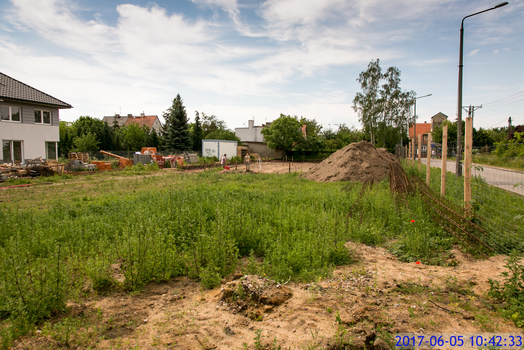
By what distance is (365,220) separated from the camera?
748 cm

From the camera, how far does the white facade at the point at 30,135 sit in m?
22.6

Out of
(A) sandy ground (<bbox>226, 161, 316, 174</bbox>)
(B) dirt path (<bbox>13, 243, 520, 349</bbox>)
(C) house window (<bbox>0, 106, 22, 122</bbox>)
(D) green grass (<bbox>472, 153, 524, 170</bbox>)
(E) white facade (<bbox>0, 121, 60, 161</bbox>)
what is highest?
(C) house window (<bbox>0, 106, 22, 122</bbox>)

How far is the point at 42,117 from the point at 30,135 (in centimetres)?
205

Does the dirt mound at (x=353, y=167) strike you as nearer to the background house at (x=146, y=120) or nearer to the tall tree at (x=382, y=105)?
the tall tree at (x=382, y=105)

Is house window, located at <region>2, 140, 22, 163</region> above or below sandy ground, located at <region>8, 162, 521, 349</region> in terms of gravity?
above

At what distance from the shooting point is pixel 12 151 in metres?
23.1

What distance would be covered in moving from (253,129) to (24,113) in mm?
45089

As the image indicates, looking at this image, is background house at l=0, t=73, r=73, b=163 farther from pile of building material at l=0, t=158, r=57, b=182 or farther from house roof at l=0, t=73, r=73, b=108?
pile of building material at l=0, t=158, r=57, b=182

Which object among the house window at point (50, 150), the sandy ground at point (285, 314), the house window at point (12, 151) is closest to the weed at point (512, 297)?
the sandy ground at point (285, 314)

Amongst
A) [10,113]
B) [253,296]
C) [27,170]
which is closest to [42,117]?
[10,113]

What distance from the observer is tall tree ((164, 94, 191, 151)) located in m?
41.9

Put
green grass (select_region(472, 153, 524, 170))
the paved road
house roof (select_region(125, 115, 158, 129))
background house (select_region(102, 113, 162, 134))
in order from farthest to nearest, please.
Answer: house roof (select_region(125, 115, 158, 129))
background house (select_region(102, 113, 162, 134))
the paved road
green grass (select_region(472, 153, 524, 170))

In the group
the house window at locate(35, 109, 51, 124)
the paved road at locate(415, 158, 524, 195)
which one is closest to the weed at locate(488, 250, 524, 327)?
the paved road at locate(415, 158, 524, 195)

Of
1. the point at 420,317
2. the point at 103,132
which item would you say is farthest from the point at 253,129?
the point at 420,317
